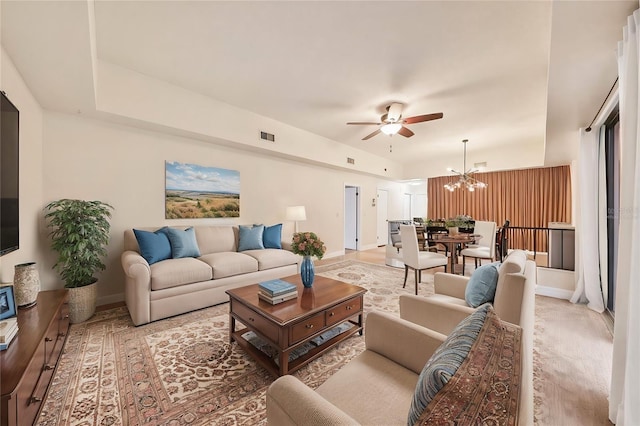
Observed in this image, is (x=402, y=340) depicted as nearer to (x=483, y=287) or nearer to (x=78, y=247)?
(x=483, y=287)

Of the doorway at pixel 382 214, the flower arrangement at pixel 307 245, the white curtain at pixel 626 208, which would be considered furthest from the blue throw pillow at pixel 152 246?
the doorway at pixel 382 214

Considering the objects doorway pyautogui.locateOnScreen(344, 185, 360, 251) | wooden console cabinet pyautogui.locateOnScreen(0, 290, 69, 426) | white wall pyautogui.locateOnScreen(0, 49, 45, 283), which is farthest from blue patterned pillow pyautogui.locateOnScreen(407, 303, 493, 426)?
doorway pyautogui.locateOnScreen(344, 185, 360, 251)

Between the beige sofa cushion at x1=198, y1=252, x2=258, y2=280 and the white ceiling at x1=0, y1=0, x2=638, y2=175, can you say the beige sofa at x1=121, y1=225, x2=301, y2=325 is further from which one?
the white ceiling at x1=0, y1=0, x2=638, y2=175

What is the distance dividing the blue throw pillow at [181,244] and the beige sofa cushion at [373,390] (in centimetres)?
284

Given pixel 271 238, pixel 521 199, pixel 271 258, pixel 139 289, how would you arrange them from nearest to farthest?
1. pixel 139 289
2. pixel 271 258
3. pixel 271 238
4. pixel 521 199

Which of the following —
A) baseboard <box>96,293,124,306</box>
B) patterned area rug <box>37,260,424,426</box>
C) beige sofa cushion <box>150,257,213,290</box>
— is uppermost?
beige sofa cushion <box>150,257,213,290</box>

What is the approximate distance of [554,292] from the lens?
3.56m

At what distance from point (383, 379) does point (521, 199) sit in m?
8.13

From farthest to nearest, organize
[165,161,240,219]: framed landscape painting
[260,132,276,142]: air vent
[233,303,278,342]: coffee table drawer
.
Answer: [260,132,276,142]: air vent, [165,161,240,219]: framed landscape painting, [233,303,278,342]: coffee table drawer

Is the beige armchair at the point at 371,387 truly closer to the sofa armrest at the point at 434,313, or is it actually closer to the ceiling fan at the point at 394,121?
the sofa armrest at the point at 434,313

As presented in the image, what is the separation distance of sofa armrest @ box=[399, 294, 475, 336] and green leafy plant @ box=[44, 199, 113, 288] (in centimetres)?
321

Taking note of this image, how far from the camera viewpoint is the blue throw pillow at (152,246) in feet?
10.0

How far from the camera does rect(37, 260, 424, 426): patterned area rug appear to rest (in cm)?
151

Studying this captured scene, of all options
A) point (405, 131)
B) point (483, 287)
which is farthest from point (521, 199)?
point (483, 287)
